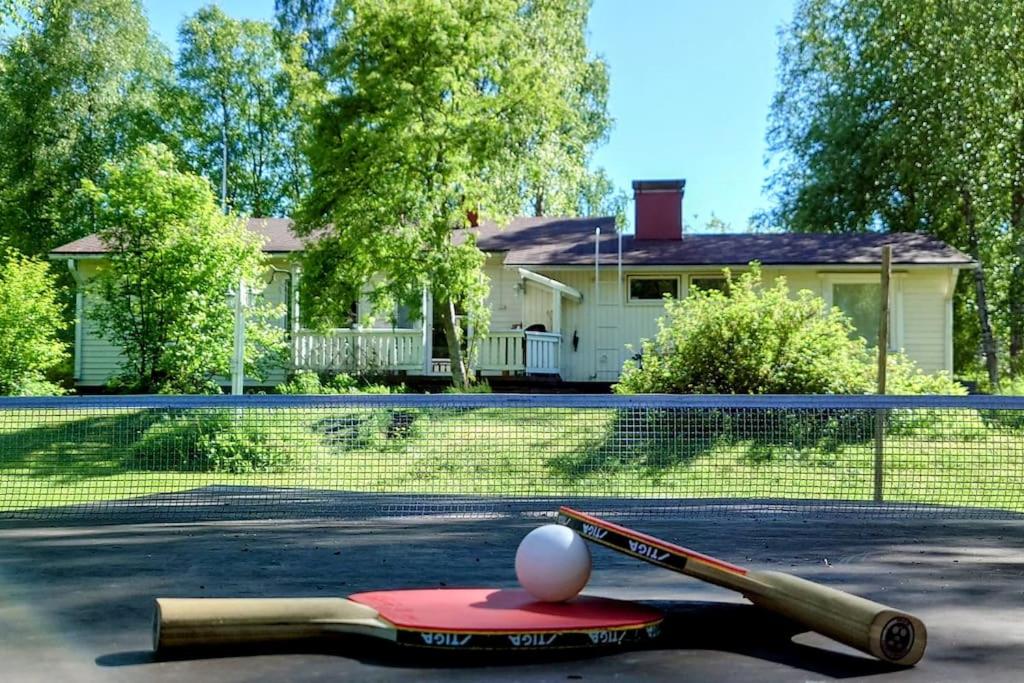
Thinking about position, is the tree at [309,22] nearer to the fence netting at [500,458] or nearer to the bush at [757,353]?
the bush at [757,353]

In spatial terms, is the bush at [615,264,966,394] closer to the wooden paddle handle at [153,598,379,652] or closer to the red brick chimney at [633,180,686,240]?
the red brick chimney at [633,180,686,240]

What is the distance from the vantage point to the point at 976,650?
4.99 metres

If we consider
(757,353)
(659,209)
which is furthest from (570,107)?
(757,353)

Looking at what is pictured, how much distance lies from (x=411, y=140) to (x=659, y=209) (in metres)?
9.92

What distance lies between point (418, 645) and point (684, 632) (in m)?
1.30

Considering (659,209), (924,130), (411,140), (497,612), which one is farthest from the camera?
(924,130)

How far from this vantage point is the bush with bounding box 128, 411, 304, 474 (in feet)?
47.7

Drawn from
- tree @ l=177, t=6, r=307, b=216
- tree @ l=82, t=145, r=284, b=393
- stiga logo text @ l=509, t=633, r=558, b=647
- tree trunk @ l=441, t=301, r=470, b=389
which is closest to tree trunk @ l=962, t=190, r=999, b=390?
tree trunk @ l=441, t=301, r=470, b=389

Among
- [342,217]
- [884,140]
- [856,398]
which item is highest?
[884,140]

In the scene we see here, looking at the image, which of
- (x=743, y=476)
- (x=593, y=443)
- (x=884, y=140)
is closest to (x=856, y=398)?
(x=743, y=476)

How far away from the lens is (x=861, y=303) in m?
27.8

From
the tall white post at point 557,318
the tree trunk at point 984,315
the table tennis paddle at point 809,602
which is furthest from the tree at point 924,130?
the table tennis paddle at point 809,602

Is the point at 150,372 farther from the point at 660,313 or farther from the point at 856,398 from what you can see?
the point at 856,398

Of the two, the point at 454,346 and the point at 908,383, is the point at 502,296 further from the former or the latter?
the point at 908,383
